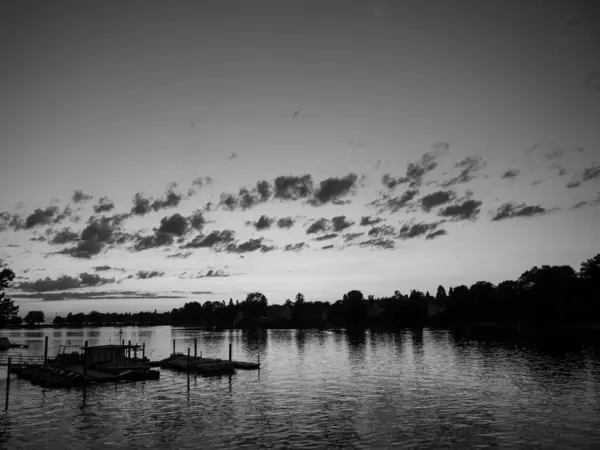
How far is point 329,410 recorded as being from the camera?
50625 millimetres

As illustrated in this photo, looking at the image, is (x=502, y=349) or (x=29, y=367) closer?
(x=29, y=367)

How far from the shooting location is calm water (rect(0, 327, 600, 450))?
129 ft

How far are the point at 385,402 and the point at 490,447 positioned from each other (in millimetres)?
18579

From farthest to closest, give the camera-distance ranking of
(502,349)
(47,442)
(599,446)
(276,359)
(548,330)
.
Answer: (548,330) < (502,349) < (276,359) < (47,442) < (599,446)

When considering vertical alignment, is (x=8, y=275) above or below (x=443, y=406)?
above

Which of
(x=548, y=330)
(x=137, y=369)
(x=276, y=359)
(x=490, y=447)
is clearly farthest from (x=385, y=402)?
(x=548, y=330)

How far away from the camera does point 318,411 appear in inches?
1978

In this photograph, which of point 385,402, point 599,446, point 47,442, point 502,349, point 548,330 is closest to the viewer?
point 599,446

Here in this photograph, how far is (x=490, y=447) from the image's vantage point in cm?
3662

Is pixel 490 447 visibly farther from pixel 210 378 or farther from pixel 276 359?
pixel 276 359

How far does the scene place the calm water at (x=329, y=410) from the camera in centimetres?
3938

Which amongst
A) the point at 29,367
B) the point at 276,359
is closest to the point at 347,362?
the point at 276,359

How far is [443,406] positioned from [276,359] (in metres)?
60.7

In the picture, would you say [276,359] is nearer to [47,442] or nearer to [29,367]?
[29,367]
